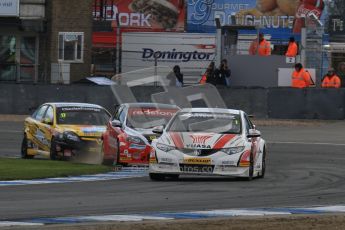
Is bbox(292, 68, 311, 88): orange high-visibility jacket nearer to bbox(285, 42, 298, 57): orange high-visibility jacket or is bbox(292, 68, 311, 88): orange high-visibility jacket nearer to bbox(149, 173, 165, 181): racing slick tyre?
bbox(285, 42, 298, 57): orange high-visibility jacket

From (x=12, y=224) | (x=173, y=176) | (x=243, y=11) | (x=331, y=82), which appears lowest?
(x=173, y=176)

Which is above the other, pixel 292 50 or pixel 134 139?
pixel 292 50

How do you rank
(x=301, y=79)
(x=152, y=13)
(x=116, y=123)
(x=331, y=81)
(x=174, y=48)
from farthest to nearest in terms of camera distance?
1. (x=152, y=13)
2. (x=174, y=48)
3. (x=331, y=81)
4. (x=301, y=79)
5. (x=116, y=123)

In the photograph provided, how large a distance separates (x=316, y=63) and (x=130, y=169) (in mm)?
19050

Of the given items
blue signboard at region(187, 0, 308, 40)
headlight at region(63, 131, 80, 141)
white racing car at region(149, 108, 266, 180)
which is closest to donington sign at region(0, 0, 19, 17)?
headlight at region(63, 131, 80, 141)

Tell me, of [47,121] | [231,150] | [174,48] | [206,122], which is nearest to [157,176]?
[231,150]

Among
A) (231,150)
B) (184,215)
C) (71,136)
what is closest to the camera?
(184,215)

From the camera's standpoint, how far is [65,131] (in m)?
22.5

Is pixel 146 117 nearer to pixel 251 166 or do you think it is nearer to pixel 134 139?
pixel 134 139

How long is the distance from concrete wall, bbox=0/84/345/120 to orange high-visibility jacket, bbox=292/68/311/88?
623mm

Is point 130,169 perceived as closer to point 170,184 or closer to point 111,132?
point 111,132

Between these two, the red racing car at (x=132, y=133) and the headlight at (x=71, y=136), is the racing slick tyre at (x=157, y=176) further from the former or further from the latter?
the headlight at (x=71, y=136)

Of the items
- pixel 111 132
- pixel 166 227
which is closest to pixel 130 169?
pixel 111 132

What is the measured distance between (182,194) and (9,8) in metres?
27.5
